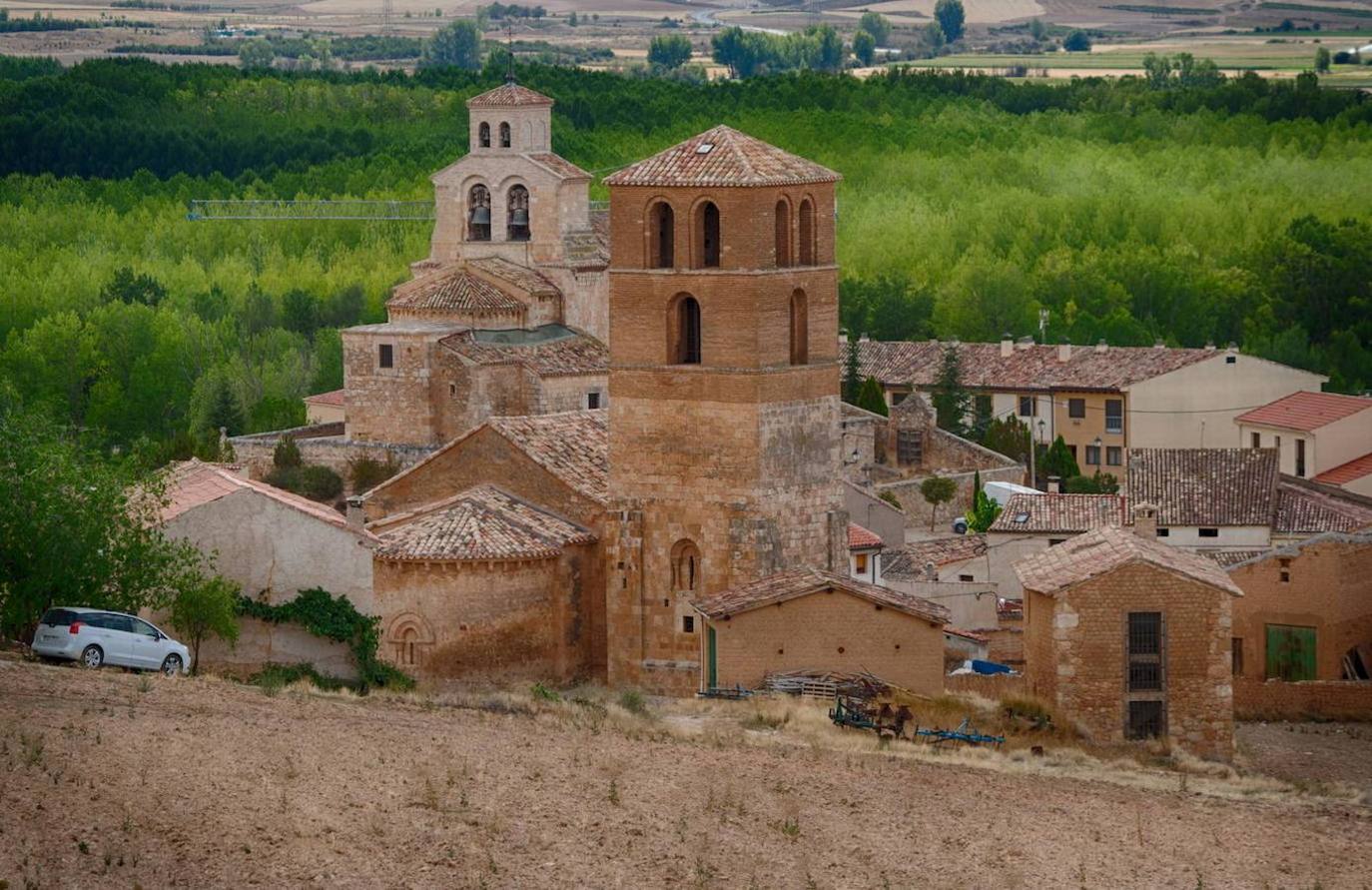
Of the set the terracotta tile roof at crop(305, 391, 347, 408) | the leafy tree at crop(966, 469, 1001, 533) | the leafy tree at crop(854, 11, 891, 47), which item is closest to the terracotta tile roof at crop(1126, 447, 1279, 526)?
the leafy tree at crop(966, 469, 1001, 533)

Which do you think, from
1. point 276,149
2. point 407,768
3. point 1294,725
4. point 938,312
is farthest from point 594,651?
point 276,149

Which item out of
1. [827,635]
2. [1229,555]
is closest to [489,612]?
[827,635]

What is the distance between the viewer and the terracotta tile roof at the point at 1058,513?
51.7 metres

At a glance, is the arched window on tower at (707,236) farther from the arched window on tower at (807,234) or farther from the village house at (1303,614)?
the village house at (1303,614)

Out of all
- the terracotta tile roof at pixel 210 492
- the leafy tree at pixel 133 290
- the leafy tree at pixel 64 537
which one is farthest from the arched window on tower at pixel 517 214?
the leafy tree at pixel 133 290

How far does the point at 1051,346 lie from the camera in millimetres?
75750

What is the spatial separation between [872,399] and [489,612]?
27.4 metres

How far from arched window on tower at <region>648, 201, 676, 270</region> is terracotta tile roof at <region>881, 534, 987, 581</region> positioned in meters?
8.36

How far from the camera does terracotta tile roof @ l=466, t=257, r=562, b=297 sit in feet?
188

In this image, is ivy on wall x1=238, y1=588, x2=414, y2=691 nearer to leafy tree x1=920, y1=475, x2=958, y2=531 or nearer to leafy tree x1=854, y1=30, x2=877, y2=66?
leafy tree x1=920, y1=475, x2=958, y2=531

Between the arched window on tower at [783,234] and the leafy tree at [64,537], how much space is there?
849cm

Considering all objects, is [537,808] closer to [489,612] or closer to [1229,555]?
[489,612]

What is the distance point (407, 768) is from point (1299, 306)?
6408 cm

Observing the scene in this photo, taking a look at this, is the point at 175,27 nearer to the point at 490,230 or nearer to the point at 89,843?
the point at 490,230
